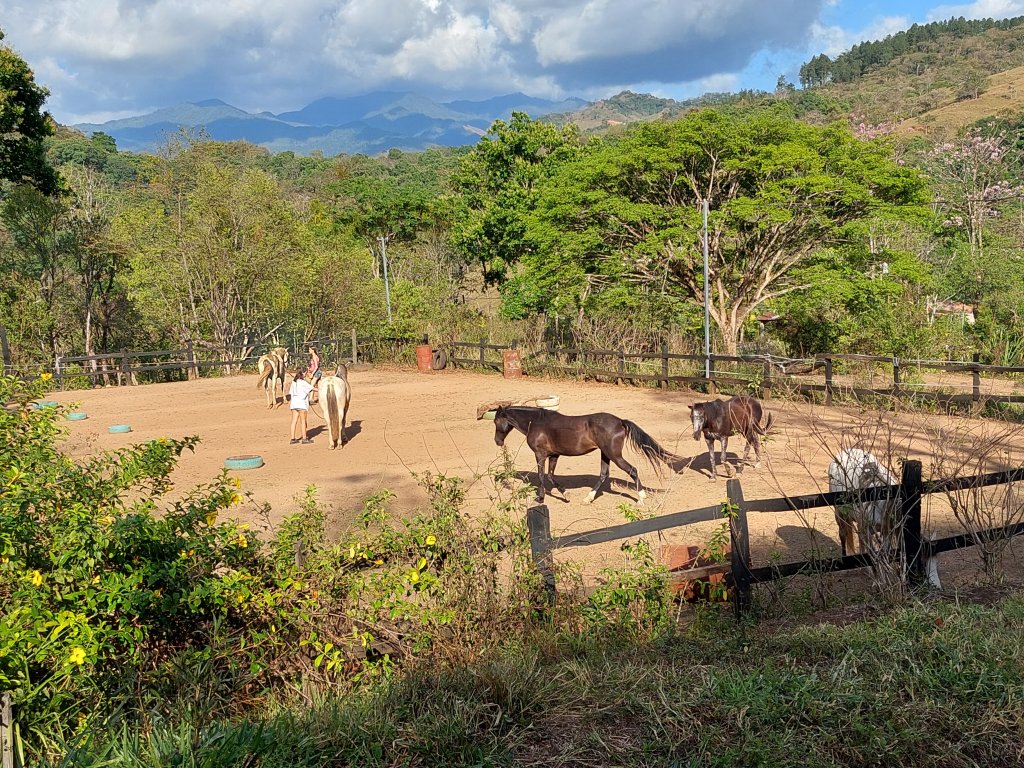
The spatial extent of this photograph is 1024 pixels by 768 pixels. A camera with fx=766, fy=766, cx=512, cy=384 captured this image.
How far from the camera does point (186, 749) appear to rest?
2.65 m

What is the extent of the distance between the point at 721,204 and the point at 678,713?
692 inches

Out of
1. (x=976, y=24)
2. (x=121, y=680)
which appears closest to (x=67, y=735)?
(x=121, y=680)

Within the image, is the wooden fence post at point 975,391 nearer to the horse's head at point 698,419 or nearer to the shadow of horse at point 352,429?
the horse's head at point 698,419

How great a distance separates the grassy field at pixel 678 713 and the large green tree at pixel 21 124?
20.1 metres

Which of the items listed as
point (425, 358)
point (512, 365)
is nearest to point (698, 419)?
point (512, 365)

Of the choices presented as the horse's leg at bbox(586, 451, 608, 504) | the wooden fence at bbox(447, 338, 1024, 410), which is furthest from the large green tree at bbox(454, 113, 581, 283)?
the horse's leg at bbox(586, 451, 608, 504)

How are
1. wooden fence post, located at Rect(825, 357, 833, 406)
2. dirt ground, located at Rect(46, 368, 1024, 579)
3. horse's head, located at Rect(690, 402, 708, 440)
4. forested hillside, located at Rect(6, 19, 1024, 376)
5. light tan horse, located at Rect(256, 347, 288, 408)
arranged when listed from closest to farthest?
dirt ground, located at Rect(46, 368, 1024, 579), horse's head, located at Rect(690, 402, 708, 440), wooden fence post, located at Rect(825, 357, 833, 406), light tan horse, located at Rect(256, 347, 288, 408), forested hillside, located at Rect(6, 19, 1024, 376)

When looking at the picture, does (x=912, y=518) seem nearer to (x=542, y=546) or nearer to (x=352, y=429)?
(x=542, y=546)

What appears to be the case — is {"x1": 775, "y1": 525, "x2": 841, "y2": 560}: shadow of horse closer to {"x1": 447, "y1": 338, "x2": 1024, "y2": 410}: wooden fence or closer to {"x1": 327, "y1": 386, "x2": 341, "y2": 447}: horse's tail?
{"x1": 447, "y1": 338, "x2": 1024, "y2": 410}: wooden fence

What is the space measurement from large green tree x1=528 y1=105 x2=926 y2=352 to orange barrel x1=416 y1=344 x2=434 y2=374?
14.9 ft

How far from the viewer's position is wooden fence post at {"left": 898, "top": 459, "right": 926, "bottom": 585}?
4.89 metres

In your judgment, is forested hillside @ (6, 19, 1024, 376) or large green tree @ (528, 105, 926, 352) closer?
large green tree @ (528, 105, 926, 352)

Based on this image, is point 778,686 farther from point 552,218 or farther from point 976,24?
point 976,24

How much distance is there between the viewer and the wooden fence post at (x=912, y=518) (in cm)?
489
